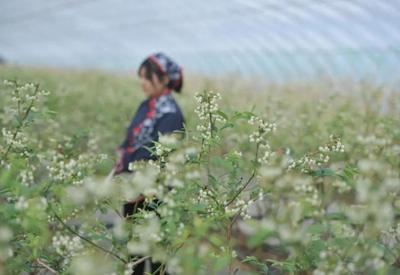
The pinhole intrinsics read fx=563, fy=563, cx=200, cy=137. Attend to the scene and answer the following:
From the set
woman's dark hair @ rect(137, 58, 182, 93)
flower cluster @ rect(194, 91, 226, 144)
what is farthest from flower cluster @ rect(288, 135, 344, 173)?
woman's dark hair @ rect(137, 58, 182, 93)

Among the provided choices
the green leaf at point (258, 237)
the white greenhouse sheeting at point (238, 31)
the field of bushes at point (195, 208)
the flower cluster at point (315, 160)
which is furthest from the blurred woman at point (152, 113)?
the white greenhouse sheeting at point (238, 31)

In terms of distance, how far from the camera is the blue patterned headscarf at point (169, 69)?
4199mm

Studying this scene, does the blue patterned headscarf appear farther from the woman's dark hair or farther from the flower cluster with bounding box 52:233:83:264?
the flower cluster with bounding box 52:233:83:264

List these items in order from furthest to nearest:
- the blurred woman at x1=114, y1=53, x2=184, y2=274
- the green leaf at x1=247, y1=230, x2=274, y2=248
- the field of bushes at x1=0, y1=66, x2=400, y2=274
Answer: the blurred woman at x1=114, y1=53, x2=184, y2=274 < the field of bushes at x1=0, y1=66, x2=400, y2=274 < the green leaf at x1=247, y1=230, x2=274, y2=248

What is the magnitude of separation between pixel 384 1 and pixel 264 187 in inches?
383

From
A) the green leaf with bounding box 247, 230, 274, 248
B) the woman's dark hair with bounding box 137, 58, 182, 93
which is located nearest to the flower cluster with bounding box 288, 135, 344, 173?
the green leaf with bounding box 247, 230, 274, 248

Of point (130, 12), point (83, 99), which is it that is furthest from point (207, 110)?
point (130, 12)

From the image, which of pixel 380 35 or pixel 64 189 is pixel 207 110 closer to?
pixel 64 189

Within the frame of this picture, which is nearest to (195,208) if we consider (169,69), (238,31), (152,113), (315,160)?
(315,160)

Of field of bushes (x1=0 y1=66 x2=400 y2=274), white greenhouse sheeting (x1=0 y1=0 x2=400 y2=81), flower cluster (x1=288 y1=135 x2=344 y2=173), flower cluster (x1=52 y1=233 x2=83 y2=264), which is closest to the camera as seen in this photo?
field of bushes (x1=0 y1=66 x2=400 y2=274)

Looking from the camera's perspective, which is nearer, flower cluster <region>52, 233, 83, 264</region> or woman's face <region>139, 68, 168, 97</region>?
flower cluster <region>52, 233, 83, 264</region>

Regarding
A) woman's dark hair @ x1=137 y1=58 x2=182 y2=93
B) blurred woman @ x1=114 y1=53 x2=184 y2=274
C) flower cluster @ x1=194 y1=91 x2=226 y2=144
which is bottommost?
blurred woman @ x1=114 y1=53 x2=184 y2=274

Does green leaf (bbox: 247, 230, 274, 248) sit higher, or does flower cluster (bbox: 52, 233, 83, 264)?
green leaf (bbox: 247, 230, 274, 248)

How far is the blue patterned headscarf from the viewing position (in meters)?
4.20
